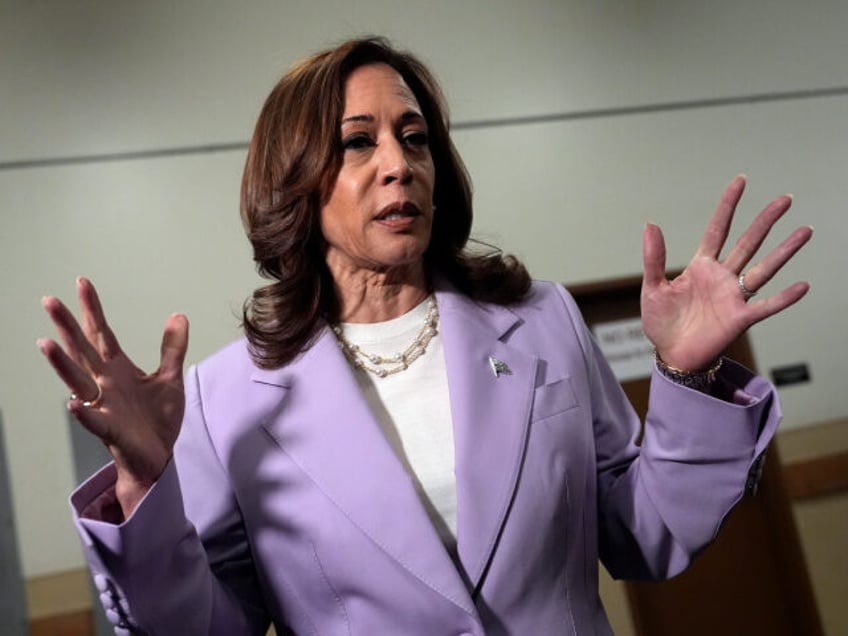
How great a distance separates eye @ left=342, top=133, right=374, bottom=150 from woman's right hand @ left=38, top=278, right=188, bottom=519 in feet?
1.40

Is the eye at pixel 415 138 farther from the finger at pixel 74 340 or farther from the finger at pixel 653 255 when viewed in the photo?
the finger at pixel 74 340

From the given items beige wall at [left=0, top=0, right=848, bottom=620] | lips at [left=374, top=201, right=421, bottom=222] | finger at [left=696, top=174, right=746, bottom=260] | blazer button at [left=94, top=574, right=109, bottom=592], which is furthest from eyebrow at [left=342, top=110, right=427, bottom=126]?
beige wall at [left=0, top=0, right=848, bottom=620]

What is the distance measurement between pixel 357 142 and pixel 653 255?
19.9 inches

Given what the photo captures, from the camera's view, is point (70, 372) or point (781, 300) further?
point (781, 300)

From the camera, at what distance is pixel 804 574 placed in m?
3.48

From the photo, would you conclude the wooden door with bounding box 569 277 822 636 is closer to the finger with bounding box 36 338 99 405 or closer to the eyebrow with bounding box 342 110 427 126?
the eyebrow with bounding box 342 110 427 126

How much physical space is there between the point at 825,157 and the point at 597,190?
1.15 m

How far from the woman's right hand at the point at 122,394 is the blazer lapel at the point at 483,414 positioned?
0.40 m

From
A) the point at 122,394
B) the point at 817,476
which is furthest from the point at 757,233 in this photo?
the point at 817,476

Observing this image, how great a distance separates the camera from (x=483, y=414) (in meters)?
1.18

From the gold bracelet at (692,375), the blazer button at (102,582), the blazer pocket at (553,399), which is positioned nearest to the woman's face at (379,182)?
the blazer pocket at (553,399)

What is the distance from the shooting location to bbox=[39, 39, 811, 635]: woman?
1.00m

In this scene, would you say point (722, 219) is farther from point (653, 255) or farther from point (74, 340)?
point (74, 340)

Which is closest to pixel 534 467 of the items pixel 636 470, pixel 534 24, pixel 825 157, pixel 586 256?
pixel 636 470
